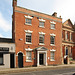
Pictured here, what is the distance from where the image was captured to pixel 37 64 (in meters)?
16.8

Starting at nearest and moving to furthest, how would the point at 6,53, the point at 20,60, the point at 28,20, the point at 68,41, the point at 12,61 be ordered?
the point at 6,53, the point at 12,61, the point at 20,60, the point at 28,20, the point at 68,41

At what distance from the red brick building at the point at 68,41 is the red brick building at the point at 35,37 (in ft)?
8.68

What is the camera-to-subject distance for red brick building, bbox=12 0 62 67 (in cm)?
1598

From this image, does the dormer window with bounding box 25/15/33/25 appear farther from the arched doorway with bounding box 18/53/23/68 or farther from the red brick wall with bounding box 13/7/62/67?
the arched doorway with bounding box 18/53/23/68

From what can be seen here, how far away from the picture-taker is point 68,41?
23.9 metres

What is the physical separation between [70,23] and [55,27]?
7.59 m

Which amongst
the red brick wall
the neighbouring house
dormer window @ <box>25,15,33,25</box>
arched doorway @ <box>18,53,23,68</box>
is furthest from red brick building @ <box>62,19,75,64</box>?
the neighbouring house

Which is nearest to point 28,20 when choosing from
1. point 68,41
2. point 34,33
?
point 34,33

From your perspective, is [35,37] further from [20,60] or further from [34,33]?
[20,60]

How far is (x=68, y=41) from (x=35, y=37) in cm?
1164

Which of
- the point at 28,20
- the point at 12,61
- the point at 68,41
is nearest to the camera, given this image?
the point at 12,61

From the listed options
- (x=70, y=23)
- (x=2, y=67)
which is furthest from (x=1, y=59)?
(x=70, y=23)

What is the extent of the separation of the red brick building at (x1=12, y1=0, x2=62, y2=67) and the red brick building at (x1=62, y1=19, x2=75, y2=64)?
2.65 meters

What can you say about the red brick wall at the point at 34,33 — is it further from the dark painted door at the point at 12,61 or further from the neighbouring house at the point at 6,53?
the dark painted door at the point at 12,61
